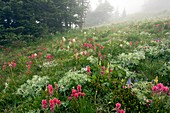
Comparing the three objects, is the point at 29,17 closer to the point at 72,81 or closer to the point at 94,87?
the point at 72,81

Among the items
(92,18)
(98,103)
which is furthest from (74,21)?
(92,18)

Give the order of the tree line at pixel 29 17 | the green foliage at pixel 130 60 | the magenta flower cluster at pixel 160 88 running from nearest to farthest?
the magenta flower cluster at pixel 160 88 < the green foliage at pixel 130 60 < the tree line at pixel 29 17

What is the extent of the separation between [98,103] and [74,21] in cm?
1541

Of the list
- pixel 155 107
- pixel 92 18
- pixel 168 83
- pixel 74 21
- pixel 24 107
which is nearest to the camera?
pixel 155 107

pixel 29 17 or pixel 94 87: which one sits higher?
pixel 29 17

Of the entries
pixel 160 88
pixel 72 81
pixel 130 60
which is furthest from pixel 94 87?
pixel 130 60

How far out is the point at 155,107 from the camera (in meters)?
3.73

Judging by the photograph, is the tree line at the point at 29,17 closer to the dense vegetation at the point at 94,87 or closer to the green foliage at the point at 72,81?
the dense vegetation at the point at 94,87

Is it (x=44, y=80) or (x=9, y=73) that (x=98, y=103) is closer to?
(x=44, y=80)

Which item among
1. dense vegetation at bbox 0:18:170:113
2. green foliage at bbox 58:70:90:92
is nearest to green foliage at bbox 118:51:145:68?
dense vegetation at bbox 0:18:170:113

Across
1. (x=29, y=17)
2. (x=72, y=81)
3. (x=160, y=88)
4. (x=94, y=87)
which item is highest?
(x=29, y=17)

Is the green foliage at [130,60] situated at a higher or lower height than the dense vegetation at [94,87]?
higher

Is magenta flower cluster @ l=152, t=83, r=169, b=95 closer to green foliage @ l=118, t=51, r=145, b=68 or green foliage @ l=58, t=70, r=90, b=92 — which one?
green foliage @ l=58, t=70, r=90, b=92

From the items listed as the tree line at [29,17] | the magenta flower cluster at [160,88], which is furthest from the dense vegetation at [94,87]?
the tree line at [29,17]
